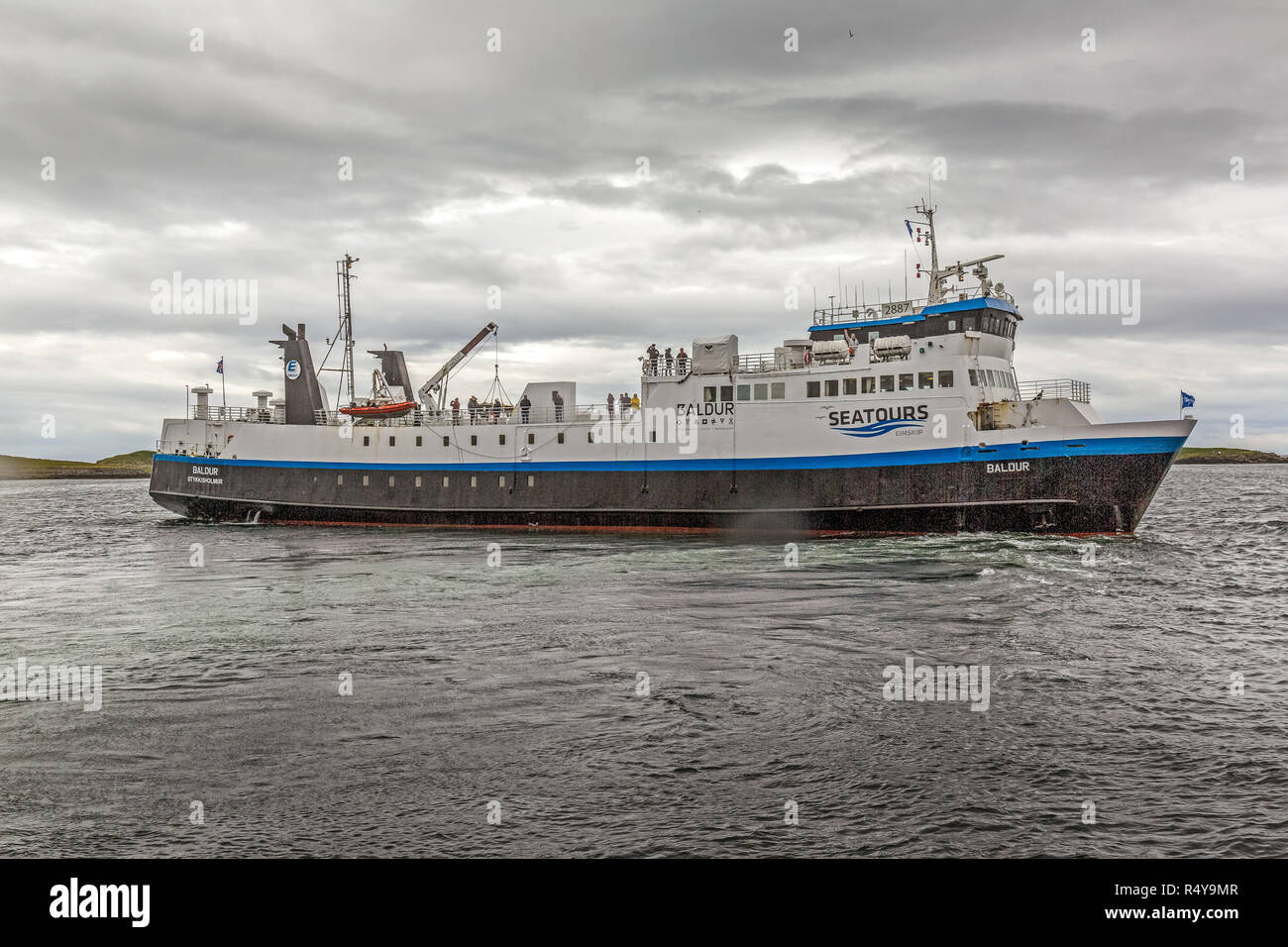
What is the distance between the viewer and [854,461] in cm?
3531

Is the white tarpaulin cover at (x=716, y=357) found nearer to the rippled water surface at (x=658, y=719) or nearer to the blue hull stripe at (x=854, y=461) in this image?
the blue hull stripe at (x=854, y=461)

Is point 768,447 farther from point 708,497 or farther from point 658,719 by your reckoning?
point 658,719

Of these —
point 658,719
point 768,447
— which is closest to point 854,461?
point 768,447

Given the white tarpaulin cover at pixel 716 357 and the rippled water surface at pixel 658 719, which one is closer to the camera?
the rippled water surface at pixel 658 719

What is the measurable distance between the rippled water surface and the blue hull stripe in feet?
22.8

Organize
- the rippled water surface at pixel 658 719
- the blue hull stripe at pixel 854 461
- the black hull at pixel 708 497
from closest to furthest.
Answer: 1. the rippled water surface at pixel 658 719
2. the blue hull stripe at pixel 854 461
3. the black hull at pixel 708 497

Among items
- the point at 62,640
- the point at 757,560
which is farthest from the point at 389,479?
the point at 62,640

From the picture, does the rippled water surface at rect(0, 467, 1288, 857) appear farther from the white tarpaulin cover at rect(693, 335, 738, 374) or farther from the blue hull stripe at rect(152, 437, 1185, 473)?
the white tarpaulin cover at rect(693, 335, 738, 374)

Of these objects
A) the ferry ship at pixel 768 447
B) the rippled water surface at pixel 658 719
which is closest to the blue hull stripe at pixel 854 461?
the ferry ship at pixel 768 447

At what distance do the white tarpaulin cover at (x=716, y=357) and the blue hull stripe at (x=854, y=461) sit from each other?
3.92 meters

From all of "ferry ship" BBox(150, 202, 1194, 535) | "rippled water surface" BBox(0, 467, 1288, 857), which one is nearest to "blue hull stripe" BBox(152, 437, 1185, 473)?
"ferry ship" BBox(150, 202, 1194, 535)

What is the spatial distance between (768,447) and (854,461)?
3.65m

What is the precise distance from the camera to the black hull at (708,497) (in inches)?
1261

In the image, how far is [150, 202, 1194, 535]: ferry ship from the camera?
107 ft
